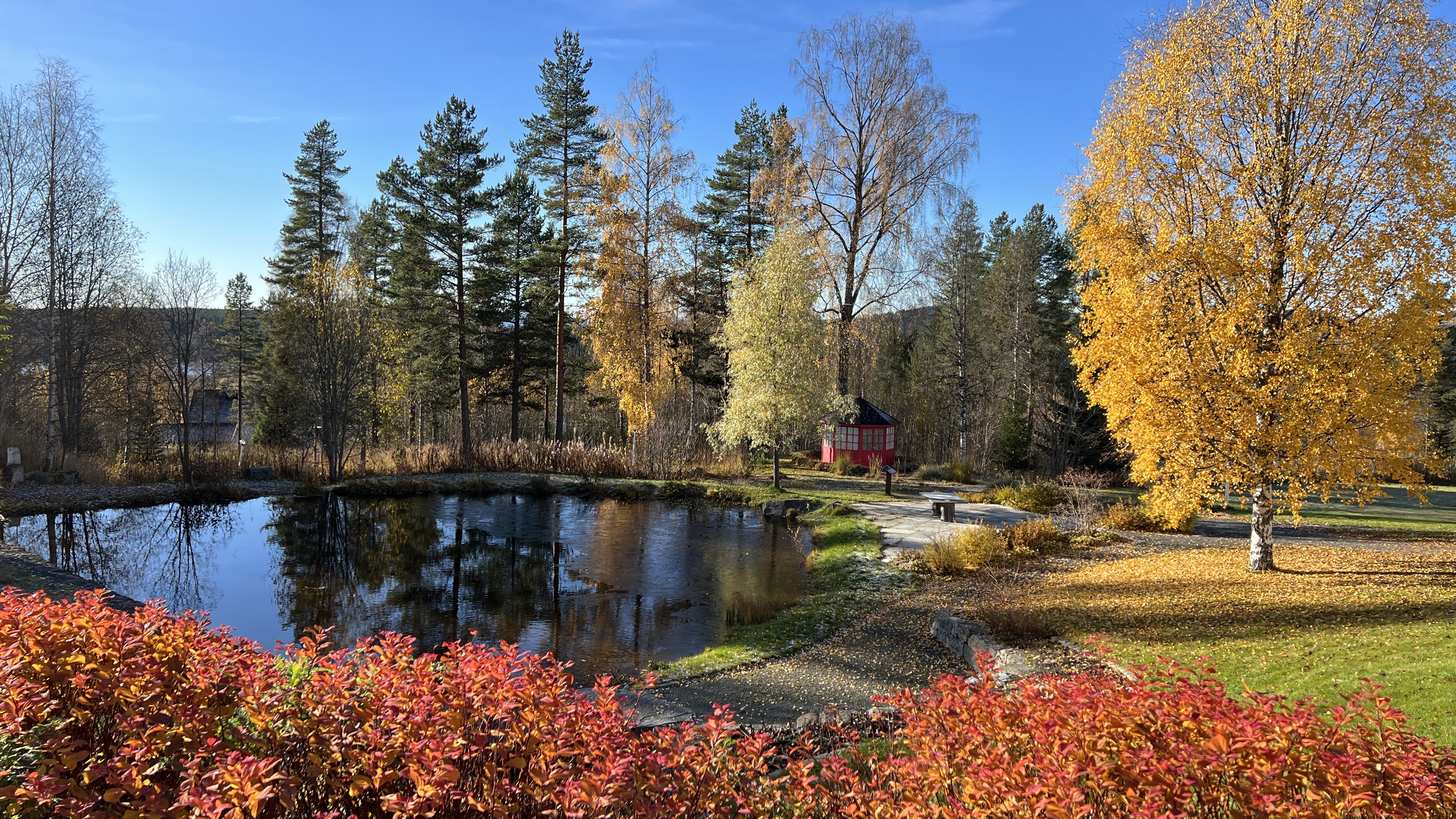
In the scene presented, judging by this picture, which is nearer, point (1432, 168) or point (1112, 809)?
point (1112, 809)

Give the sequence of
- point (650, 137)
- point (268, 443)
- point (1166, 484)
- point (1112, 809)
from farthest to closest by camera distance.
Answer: point (268, 443) → point (650, 137) → point (1166, 484) → point (1112, 809)

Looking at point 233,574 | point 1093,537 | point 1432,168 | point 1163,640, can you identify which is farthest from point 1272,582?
point 233,574

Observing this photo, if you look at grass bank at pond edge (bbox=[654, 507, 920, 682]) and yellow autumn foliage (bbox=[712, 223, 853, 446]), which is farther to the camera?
yellow autumn foliage (bbox=[712, 223, 853, 446])

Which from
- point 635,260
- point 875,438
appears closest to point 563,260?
point 635,260

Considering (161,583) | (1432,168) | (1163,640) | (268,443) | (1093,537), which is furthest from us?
(268,443)

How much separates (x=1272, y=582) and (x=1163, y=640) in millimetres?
2687

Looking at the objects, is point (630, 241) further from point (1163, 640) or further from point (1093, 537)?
point (1163, 640)

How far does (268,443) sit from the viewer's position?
24.2m

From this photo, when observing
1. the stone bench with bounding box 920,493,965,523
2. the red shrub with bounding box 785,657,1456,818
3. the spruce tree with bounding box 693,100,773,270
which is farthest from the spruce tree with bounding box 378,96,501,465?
the red shrub with bounding box 785,657,1456,818

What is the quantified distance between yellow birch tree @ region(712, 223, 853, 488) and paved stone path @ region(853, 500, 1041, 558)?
3.13 metres

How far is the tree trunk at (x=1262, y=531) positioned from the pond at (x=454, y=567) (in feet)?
18.2

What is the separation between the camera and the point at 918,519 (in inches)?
538

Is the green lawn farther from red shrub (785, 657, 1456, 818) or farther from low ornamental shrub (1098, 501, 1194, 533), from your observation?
low ornamental shrub (1098, 501, 1194, 533)

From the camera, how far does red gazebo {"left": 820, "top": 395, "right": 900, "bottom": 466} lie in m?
22.9
